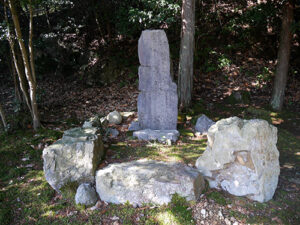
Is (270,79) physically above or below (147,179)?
above

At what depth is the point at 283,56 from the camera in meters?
7.79

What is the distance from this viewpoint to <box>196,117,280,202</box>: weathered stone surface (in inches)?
150

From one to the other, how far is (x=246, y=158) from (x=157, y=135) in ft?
8.26

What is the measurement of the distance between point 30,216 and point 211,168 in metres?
3.03

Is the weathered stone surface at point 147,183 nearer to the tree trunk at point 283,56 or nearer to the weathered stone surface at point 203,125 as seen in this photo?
the weathered stone surface at point 203,125

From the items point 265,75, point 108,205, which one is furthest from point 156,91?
point 265,75

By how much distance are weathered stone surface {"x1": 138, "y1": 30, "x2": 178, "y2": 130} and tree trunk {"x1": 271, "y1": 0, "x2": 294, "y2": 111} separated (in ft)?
13.2

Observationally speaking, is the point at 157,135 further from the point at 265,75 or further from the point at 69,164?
the point at 265,75

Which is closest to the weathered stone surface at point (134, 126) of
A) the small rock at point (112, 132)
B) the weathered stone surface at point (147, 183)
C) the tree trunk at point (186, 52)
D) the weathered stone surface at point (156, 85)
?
the weathered stone surface at point (156, 85)

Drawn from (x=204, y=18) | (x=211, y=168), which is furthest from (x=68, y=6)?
(x=211, y=168)

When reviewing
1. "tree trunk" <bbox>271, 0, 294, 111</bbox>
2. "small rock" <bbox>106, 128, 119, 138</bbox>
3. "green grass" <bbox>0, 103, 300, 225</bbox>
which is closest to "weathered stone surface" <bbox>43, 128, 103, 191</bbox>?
"green grass" <bbox>0, 103, 300, 225</bbox>

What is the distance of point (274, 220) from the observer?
353cm

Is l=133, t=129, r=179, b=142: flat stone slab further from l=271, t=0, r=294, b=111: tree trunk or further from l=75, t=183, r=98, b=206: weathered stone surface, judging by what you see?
l=271, t=0, r=294, b=111: tree trunk

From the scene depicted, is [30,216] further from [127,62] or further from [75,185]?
[127,62]
